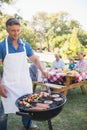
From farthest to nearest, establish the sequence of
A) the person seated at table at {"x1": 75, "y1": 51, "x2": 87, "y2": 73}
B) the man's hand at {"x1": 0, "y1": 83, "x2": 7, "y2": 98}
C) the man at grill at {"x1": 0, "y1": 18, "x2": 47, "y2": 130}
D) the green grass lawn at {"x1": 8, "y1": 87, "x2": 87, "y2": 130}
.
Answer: the person seated at table at {"x1": 75, "y1": 51, "x2": 87, "y2": 73} < the green grass lawn at {"x1": 8, "y1": 87, "x2": 87, "y2": 130} < the man at grill at {"x1": 0, "y1": 18, "x2": 47, "y2": 130} < the man's hand at {"x1": 0, "y1": 83, "x2": 7, "y2": 98}

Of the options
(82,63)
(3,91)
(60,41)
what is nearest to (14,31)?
(3,91)

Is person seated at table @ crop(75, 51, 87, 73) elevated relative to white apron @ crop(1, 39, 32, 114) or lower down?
lower down

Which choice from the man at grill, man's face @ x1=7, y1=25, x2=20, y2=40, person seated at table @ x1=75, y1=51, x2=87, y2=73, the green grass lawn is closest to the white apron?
the man at grill

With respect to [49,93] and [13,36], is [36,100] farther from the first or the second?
[13,36]

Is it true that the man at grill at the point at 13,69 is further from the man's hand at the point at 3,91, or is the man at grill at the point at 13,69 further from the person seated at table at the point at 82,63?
the person seated at table at the point at 82,63

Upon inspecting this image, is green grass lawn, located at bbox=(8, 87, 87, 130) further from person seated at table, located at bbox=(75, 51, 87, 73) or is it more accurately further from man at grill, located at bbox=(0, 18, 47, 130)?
person seated at table, located at bbox=(75, 51, 87, 73)

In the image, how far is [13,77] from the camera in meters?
3.04

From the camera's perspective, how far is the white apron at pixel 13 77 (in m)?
3.01

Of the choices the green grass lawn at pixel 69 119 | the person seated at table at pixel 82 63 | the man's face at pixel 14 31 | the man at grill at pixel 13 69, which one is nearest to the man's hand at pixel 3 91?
the man at grill at pixel 13 69

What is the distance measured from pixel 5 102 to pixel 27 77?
17.4 inches

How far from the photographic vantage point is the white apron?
3.01 meters

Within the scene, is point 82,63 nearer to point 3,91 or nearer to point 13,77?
point 13,77

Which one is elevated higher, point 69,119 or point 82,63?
point 82,63

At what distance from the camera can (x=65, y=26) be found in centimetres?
5041
